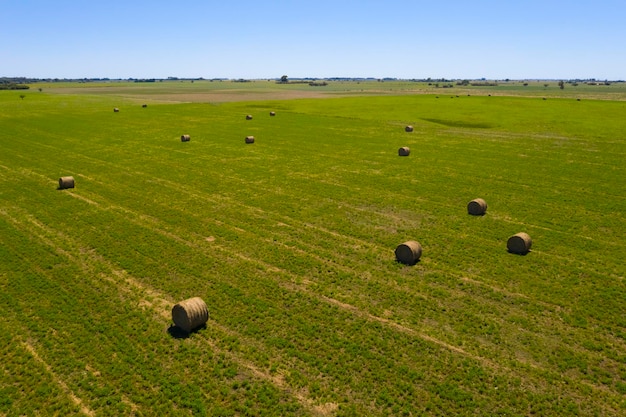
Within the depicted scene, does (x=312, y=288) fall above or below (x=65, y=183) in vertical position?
below

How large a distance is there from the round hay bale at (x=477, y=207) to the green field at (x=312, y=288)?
0.58m

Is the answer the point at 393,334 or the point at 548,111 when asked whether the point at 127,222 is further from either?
the point at 548,111

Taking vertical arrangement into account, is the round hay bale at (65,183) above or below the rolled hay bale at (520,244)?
above

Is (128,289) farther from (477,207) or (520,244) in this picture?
(477,207)

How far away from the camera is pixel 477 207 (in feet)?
79.7

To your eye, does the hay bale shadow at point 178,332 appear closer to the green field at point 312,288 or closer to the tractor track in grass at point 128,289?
the green field at point 312,288

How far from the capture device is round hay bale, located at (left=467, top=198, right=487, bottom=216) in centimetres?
2427

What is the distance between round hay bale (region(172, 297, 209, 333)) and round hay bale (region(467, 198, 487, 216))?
1645 cm

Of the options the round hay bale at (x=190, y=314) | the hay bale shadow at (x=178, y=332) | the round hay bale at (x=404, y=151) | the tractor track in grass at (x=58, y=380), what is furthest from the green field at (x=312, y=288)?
the round hay bale at (x=404, y=151)

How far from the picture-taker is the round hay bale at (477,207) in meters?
24.3

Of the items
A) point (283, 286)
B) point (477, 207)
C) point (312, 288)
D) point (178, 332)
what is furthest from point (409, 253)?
point (178, 332)

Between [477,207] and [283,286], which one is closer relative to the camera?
[283,286]

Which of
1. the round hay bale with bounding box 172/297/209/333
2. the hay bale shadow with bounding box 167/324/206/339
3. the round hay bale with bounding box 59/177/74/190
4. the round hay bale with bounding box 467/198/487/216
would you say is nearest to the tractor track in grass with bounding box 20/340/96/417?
the hay bale shadow with bounding box 167/324/206/339

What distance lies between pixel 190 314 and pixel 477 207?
1714 centimetres
